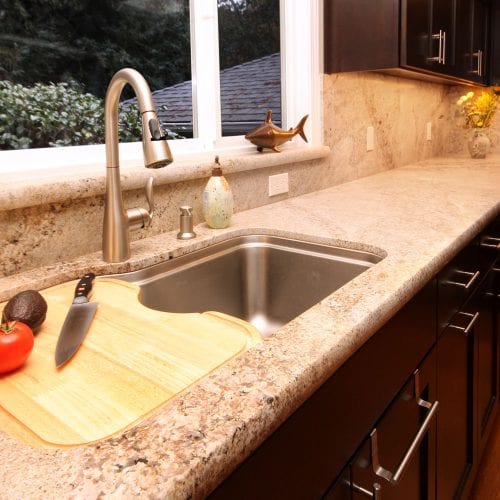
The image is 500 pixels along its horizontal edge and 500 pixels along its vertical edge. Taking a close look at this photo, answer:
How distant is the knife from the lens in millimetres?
685

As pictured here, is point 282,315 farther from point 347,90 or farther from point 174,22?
point 347,90

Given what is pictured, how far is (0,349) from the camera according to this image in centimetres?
61

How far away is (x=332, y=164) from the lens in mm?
2086

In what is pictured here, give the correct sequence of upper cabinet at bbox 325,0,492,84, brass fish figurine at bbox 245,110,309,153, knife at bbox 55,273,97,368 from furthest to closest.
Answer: upper cabinet at bbox 325,0,492,84 < brass fish figurine at bbox 245,110,309,153 < knife at bbox 55,273,97,368

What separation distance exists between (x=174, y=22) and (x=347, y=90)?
0.89 meters

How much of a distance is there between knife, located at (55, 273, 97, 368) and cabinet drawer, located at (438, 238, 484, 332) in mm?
756

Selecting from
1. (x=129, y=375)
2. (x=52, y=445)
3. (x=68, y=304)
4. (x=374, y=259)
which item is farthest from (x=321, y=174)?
(x=52, y=445)

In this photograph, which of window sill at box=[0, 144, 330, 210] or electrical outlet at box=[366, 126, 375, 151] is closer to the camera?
window sill at box=[0, 144, 330, 210]

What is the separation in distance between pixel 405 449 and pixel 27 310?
75cm

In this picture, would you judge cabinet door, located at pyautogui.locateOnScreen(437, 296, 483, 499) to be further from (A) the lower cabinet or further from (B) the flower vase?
(B) the flower vase

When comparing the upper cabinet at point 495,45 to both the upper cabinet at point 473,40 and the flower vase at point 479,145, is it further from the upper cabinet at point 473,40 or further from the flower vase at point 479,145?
the flower vase at point 479,145

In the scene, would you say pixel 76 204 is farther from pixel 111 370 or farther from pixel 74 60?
pixel 111 370

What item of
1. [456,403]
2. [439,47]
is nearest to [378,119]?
[439,47]

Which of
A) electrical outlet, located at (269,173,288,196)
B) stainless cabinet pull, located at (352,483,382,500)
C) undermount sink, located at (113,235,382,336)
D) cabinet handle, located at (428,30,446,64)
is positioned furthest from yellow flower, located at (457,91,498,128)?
stainless cabinet pull, located at (352,483,382,500)
